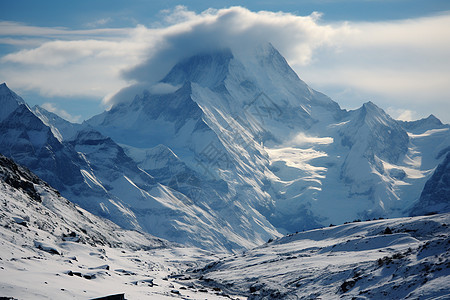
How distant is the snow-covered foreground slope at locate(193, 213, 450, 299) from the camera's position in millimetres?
57203

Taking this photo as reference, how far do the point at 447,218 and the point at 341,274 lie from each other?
31587 mm

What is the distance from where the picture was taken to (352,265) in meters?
76.0

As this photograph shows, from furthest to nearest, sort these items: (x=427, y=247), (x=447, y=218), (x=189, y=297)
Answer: (x=447, y=218)
(x=189, y=297)
(x=427, y=247)

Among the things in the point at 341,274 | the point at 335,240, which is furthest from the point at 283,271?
the point at 335,240

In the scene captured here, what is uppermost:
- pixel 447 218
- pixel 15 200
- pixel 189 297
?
pixel 15 200

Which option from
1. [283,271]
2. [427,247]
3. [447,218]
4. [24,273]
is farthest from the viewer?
[447,218]

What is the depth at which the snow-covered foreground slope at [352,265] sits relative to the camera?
188 feet

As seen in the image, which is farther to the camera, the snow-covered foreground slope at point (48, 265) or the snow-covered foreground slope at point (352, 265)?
the snow-covered foreground slope at point (352, 265)

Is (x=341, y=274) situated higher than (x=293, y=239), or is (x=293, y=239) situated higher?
(x=293, y=239)

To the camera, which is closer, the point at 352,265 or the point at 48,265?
the point at 48,265

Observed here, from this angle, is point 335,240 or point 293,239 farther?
point 293,239

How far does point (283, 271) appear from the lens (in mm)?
88625

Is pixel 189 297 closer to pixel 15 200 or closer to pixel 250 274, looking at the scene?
pixel 250 274

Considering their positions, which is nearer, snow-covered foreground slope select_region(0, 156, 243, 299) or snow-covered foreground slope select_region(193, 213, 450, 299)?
snow-covered foreground slope select_region(0, 156, 243, 299)
